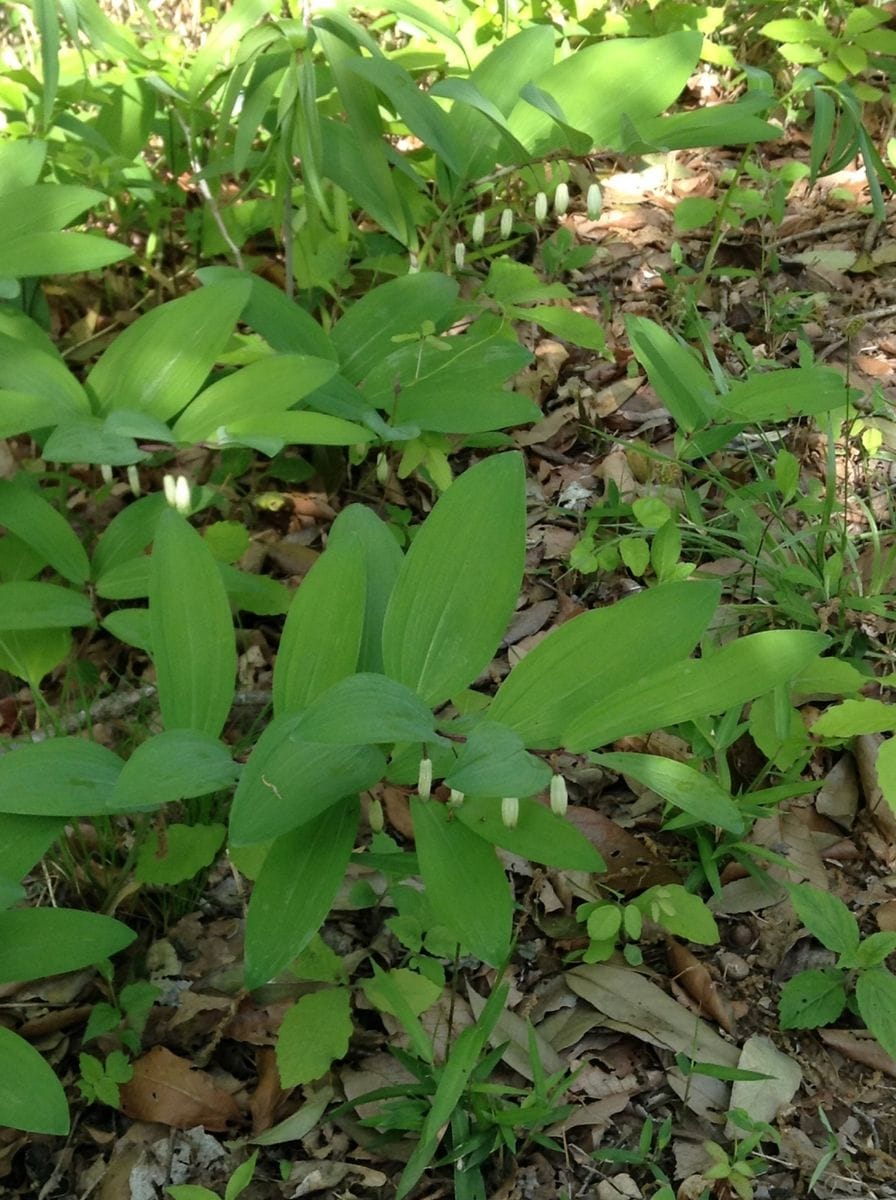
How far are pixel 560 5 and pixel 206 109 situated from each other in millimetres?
1406

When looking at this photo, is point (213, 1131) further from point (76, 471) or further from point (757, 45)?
point (757, 45)

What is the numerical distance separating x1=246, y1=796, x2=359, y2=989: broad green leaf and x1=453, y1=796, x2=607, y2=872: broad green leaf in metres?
0.17

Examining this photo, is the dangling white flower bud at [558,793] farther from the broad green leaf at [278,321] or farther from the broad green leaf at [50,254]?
the broad green leaf at [50,254]

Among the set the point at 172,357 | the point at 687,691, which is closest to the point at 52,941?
the point at 687,691

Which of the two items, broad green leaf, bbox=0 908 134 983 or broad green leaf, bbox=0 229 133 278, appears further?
broad green leaf, bbox=0 229 133 278

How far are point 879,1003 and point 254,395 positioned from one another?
1.47 metres

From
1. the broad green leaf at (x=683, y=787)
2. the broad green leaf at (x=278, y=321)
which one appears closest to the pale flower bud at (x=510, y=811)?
the broad green leaf at (x=683, y=787)

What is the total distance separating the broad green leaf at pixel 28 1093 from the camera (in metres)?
1.29

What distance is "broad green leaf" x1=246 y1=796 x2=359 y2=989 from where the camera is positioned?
1.28 meters

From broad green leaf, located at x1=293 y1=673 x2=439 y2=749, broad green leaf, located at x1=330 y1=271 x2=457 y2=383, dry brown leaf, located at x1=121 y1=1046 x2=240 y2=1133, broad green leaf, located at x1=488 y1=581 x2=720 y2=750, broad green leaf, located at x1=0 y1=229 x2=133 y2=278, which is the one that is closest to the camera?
broad green leaf, located at x1=293 y1=673 x2=439 y2=749

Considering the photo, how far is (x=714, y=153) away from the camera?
3.78 m

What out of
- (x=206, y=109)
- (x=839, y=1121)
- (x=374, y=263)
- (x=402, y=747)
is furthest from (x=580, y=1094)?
(x=206, y=109)

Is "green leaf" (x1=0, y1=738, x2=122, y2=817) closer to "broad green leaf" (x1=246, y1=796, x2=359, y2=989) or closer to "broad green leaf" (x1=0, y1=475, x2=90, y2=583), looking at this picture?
"broad green leaf" (x1=246, y1=796, x2=359, y2=989)

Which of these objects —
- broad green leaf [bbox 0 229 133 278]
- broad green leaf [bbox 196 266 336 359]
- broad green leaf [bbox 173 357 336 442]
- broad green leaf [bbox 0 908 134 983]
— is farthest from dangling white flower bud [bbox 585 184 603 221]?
broad green leaf [bbox 0 908 134 983]
